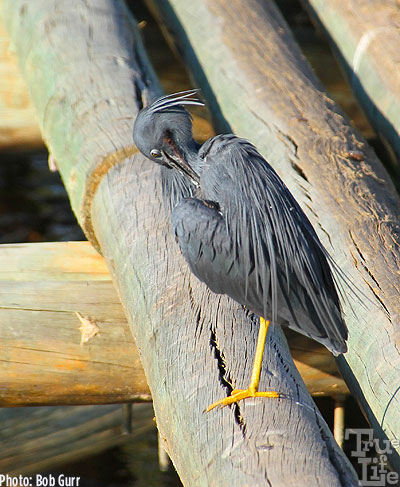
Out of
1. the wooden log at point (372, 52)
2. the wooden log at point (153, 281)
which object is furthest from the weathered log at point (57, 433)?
the wooden log at point (372, 52)

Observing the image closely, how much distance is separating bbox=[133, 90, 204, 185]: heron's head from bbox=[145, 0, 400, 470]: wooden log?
57cm

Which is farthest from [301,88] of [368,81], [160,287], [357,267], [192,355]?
[192,355]

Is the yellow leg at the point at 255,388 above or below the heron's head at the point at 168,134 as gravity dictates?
below

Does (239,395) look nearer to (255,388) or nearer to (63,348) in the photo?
(255,388)

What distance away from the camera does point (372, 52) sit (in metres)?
3.64

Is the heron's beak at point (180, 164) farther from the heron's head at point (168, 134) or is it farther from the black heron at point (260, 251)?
the black heron at point (260, 251)

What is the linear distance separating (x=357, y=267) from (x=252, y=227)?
0.46 m

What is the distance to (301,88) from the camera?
335cm

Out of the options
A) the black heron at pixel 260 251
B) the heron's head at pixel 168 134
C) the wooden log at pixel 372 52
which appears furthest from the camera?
the wooden log at pixel 372 52

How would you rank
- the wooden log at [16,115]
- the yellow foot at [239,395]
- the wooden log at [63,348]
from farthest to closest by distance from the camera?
the wooden log at [16,115] < the wooden log at [63,348] < the yellow foot at [239,395]

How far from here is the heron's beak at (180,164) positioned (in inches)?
97.9

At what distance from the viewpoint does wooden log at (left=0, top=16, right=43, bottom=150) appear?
420cm

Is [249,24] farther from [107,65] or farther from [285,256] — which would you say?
[285,256]

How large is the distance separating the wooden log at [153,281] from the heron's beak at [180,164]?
0.88ft
